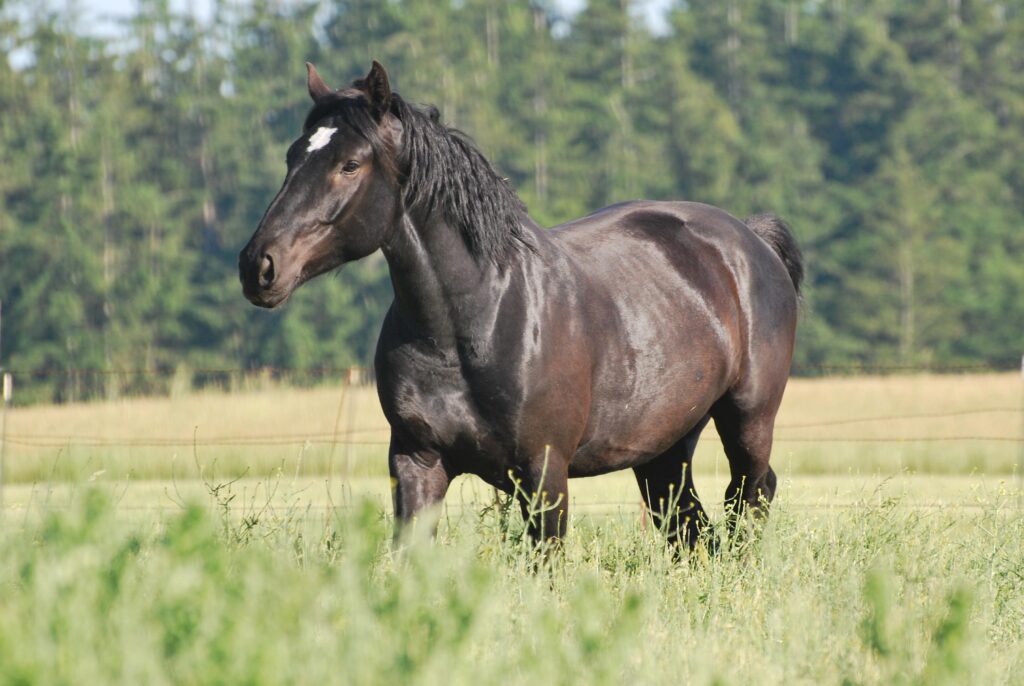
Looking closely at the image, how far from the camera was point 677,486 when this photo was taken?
7.68m

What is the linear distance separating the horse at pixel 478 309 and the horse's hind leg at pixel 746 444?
53 cm

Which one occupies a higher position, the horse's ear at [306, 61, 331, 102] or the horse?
the horse's ear at [306, 61, 331, 102]

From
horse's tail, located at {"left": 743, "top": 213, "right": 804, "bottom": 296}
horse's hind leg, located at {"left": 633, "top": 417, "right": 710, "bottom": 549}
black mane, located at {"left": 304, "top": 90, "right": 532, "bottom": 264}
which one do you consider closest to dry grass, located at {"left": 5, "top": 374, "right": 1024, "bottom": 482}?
horse's tail, located at {"left": 743, "top": 213, "right": 804, "bottom": 296}

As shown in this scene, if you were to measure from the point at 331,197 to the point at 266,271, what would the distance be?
0.39 meters

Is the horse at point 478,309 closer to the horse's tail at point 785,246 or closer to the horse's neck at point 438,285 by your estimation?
the horse's neck at point 438,285

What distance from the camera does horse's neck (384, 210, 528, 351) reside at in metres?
5.75

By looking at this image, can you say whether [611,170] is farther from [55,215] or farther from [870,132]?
[55,215]

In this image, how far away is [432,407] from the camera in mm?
5703

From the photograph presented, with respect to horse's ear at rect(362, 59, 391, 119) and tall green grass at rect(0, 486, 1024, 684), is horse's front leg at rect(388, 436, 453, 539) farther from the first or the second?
horse's ear at rect(362, 59, 391, 119)

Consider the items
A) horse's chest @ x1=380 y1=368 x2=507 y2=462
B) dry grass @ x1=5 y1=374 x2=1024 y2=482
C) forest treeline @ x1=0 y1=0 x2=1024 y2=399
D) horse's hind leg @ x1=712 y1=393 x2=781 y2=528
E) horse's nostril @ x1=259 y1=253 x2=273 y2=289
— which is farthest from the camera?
forest treeline @ x1=0 y1=0 x2=1024 y2=399

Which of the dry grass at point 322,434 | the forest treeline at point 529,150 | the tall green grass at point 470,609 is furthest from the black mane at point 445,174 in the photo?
the forest treeline at point 529,150

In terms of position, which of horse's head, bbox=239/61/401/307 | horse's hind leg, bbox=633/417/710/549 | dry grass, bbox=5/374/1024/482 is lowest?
dry grass, bbox=5/374/1024/482

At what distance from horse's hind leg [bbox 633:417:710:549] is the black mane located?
1914 millimetres

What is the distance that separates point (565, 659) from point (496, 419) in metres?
1.85
